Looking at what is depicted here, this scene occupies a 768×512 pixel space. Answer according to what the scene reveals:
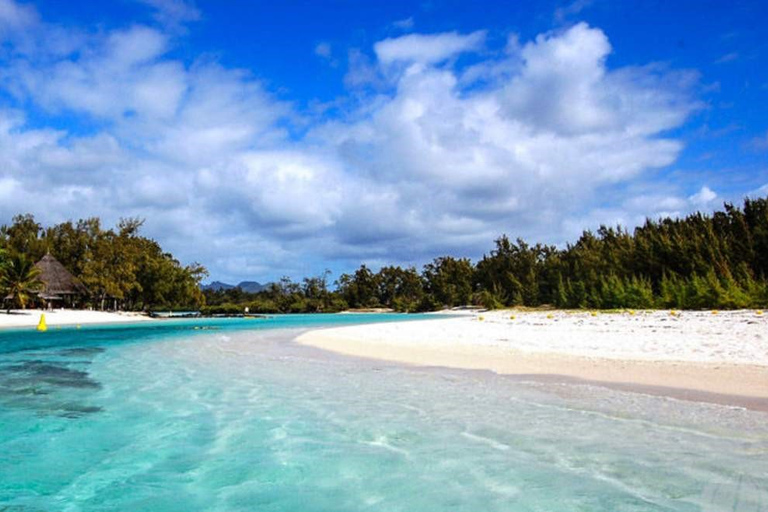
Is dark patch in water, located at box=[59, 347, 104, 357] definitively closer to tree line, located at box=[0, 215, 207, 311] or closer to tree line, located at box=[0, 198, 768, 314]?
tree line, located at box=[0, 198, 768, 314]

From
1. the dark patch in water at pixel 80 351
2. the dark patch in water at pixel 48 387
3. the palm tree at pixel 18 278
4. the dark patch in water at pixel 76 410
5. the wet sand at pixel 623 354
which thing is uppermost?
the palm tree at pixel 18 278

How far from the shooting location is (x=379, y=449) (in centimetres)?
642

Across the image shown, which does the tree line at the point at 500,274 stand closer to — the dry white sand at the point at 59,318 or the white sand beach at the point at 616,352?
the dry white sand at the point at 59,318

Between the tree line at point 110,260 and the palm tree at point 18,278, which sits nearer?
the palm tree at point 18,278

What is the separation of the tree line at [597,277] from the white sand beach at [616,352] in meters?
15.9

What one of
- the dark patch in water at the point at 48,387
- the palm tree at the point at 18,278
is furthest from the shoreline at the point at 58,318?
the dark patch in water at the point at 48,387

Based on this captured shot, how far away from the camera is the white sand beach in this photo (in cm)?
971

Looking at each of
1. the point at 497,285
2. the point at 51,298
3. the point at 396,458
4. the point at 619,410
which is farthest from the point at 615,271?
the point at 51,298

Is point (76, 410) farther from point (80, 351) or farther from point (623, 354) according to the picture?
point (80, 351)

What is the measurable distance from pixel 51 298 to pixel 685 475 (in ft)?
210

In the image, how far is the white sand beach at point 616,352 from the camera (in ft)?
31.9

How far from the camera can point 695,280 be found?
31.8 metres

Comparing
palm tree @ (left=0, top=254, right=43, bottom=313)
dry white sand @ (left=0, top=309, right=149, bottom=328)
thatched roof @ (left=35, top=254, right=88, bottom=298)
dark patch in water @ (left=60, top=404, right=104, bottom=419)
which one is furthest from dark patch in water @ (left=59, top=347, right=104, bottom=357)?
thatched roof @ (left=35, top=254, right=88, bottom=298)

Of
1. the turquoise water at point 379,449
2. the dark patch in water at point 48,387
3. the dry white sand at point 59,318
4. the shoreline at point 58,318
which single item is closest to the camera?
the turquoise water at point 379,449
